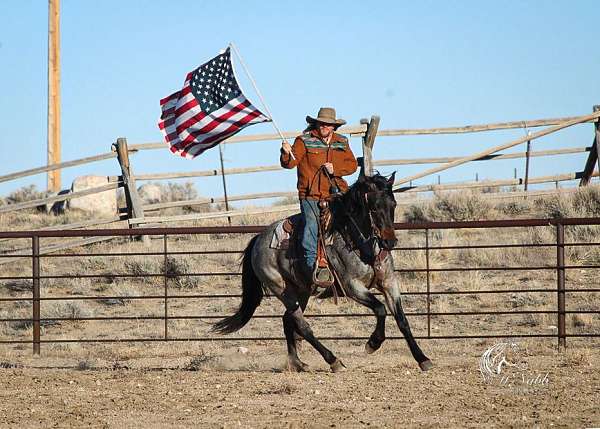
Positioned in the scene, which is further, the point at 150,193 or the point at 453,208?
the point at 150,193

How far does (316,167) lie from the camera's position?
9.97 m

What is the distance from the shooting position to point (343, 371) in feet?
33.0

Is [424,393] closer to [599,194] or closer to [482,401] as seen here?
[482,401]

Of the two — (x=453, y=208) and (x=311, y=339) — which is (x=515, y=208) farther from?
(x=311, y=339)

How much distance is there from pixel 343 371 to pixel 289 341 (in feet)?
2.36

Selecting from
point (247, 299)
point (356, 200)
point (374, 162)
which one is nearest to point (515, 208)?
point (374, 162)

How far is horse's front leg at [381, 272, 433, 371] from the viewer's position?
31.4ft

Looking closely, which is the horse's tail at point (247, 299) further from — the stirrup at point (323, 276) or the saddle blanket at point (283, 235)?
the stirrup at point (323, 276)

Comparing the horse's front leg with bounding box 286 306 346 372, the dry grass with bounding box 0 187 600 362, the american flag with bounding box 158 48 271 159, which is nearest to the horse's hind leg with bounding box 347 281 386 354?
the horse's front leg with bounding box 286 306 346 372

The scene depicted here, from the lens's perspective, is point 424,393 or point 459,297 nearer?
point 424,393

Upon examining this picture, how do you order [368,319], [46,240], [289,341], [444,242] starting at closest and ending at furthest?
1. [289,341]
2. [368,319]
3. [444,242]
4. [46,240]

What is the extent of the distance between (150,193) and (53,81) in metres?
7.75

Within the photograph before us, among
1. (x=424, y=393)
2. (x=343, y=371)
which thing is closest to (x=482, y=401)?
(x=424, y=393)

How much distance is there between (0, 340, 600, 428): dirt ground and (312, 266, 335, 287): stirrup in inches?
33.3
